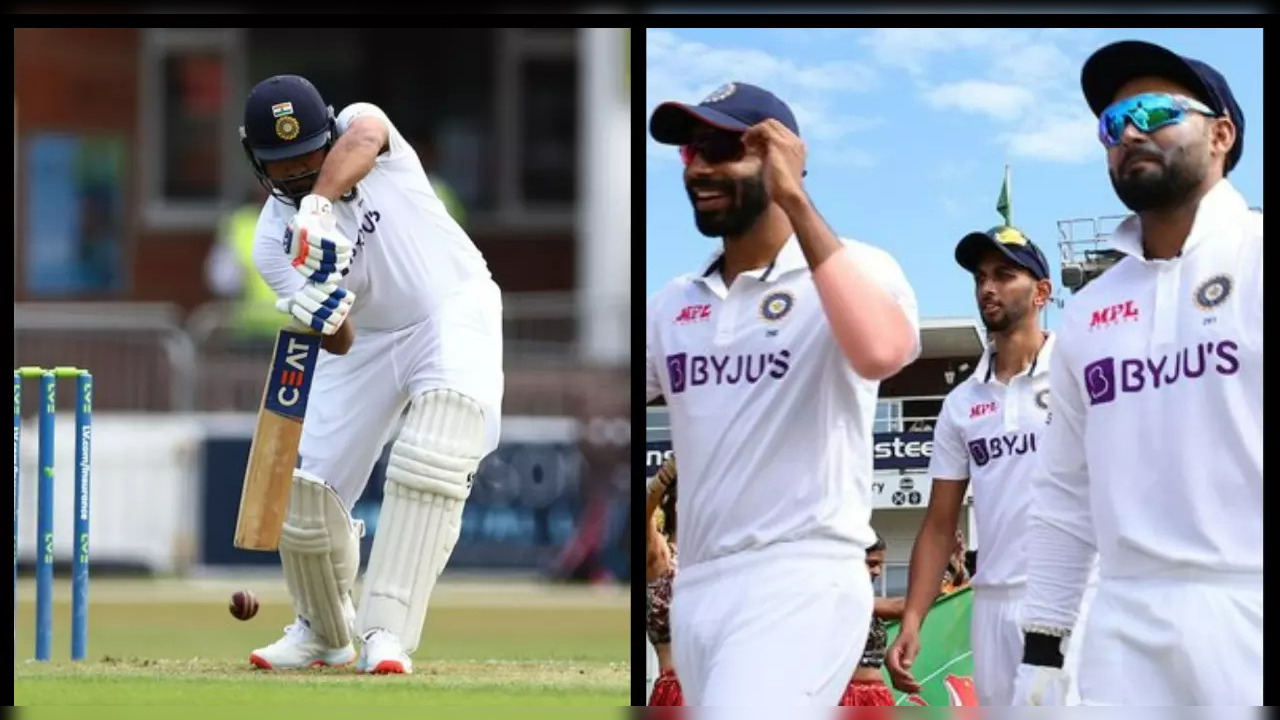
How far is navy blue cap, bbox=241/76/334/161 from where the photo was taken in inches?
194

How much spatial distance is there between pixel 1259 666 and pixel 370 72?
12605 millimetres

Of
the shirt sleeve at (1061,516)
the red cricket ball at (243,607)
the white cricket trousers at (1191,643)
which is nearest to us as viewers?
the white cricket trousers at (1191,643)

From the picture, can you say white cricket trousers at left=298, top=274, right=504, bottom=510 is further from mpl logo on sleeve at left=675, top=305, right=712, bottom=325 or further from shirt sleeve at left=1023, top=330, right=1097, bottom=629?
shirt sleeve at left=1023, top=330, right=1097, bottom=629

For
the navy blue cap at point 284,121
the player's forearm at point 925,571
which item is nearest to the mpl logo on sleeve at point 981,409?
the player's forearm at point 925,571

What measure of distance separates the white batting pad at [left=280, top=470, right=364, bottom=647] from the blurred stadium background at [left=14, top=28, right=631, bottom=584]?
288 inches

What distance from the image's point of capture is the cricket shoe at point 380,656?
5027mm

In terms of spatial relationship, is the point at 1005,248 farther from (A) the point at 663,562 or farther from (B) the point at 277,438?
(B) the point at 277,438

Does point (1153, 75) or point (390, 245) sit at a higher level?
point (1153, 75)

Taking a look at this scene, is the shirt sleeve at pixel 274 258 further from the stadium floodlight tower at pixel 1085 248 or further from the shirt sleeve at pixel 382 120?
the stadium floodlight tower at pixel 1085 248

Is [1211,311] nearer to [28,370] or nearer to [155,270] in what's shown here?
[28,370]

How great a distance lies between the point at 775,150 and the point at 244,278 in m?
9.40

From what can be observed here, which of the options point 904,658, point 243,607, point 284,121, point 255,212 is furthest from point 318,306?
point 255,212

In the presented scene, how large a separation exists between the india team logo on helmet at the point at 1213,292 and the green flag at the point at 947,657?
88 centimetres

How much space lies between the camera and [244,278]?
13461mm
